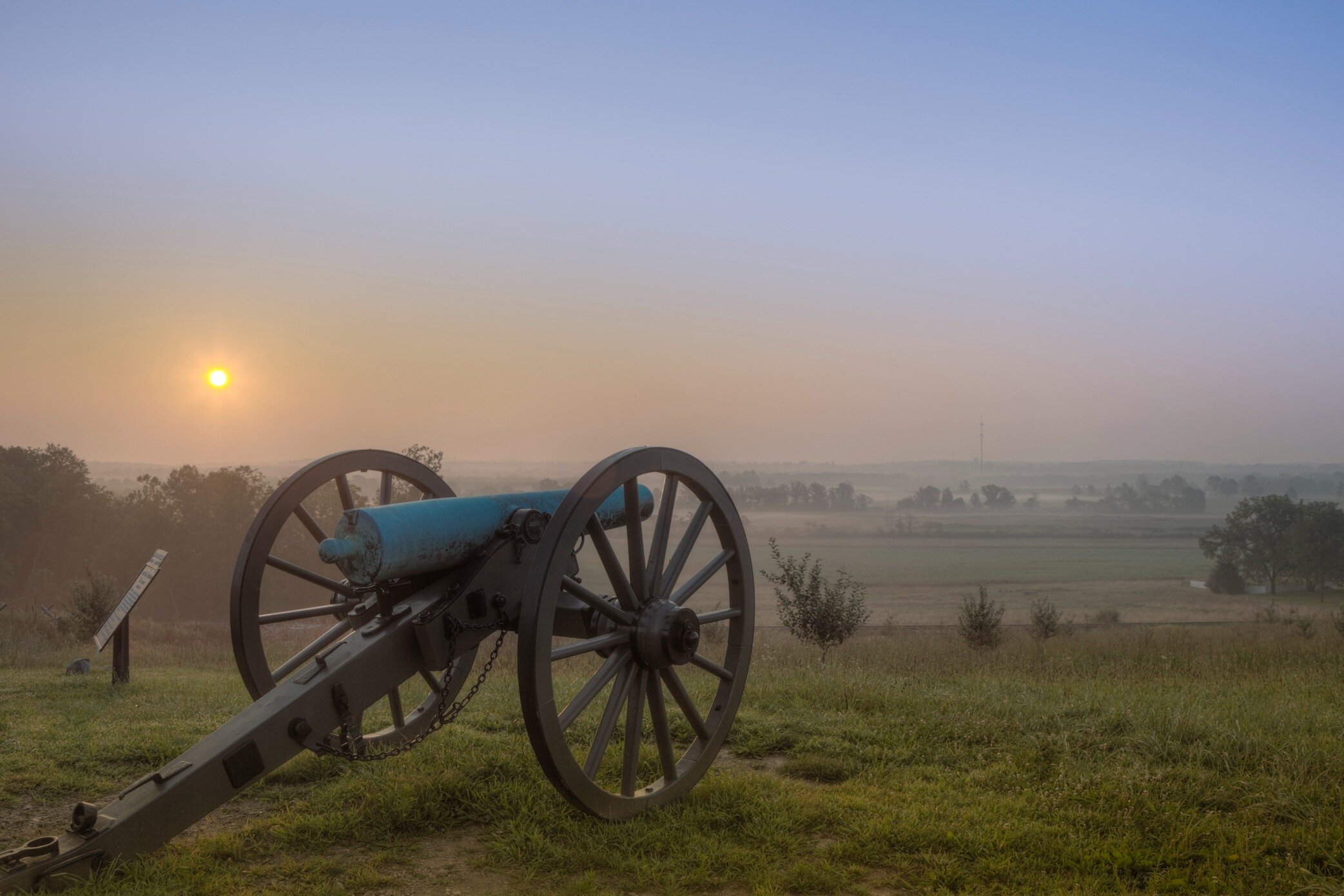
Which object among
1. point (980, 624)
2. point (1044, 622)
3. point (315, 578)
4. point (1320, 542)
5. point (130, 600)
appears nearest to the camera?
point (315, 578)

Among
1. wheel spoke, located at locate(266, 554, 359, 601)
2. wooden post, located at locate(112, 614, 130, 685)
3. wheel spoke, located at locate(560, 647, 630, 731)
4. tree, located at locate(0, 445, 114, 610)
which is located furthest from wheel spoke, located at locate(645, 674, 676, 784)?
tree, located at locate(0, 445, 114, 610)

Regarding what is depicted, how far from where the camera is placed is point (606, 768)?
5887 mm

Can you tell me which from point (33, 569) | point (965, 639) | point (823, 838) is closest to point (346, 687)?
point (823, 838)

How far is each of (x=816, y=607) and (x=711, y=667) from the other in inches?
357

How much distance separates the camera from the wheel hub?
199 inches

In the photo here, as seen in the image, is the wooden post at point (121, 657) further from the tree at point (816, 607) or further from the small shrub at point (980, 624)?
the small shrub at point (980, 624)

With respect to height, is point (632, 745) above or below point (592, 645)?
below

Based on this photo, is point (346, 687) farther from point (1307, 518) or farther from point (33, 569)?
point (1307, 518)

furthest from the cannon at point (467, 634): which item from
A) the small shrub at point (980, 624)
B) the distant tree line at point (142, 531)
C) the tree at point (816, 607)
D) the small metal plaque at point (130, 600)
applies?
the distant tree line at point (142, 531)

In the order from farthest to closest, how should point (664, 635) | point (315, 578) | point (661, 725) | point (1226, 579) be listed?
point (1226, 579) < point (315, 578) < point (661, 725) < point (664, 635)

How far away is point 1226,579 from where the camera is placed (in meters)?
66.0

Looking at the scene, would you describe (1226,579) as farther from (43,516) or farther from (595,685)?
(595,685)

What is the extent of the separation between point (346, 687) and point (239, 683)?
5.21 meters

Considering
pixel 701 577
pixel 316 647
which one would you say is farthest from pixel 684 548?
pixel 316 647
